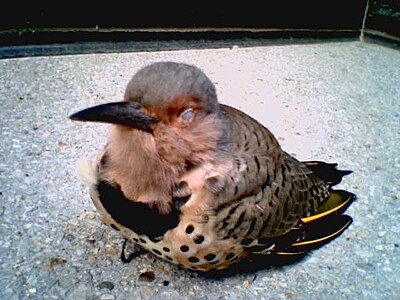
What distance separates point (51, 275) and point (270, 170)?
0.90 meters

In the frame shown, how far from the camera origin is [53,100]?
3127 mm

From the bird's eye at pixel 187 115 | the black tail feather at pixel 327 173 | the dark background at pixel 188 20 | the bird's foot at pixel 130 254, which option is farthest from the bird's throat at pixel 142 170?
the dark background at pixel 188 20

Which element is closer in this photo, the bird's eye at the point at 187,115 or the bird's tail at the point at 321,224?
the bird's eye at the point at 187,115

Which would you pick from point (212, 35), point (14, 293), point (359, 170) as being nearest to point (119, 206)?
point (14, 293)

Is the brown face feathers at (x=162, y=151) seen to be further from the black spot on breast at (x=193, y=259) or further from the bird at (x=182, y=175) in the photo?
the black spot on breast at (x=193, y=259)

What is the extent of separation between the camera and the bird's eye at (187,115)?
5.07 ft

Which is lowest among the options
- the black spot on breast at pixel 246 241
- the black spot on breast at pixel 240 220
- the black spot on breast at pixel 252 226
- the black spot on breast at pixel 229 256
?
the black spot on breast at pixel 229 256

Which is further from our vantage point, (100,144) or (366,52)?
(366,52)

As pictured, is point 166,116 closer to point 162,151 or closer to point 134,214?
point 162,151

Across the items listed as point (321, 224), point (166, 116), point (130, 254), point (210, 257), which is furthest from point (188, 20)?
point (210, 257)

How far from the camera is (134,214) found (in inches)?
62.6

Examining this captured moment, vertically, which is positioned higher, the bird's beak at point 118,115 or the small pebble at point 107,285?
the bird's beak at point 118,115

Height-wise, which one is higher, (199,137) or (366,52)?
(199,137)

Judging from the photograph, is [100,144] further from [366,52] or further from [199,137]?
[366,52]
